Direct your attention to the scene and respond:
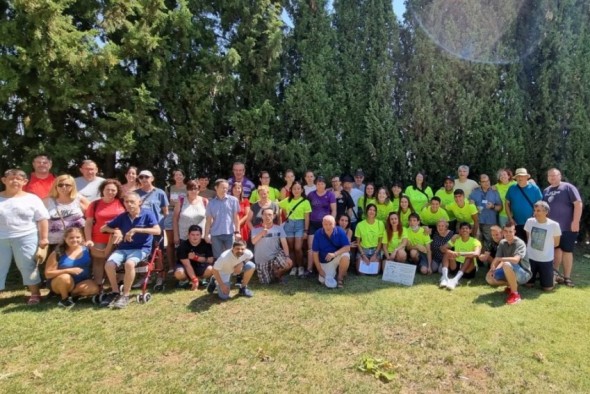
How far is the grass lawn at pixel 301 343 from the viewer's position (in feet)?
10.9

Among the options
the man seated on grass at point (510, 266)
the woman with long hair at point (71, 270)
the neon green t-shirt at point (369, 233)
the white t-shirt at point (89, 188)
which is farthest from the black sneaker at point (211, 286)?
the man seated on grass at point (510, 266)

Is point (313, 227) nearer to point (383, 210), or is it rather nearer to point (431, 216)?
point (383, 210)

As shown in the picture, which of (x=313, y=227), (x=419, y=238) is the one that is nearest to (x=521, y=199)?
(x=419, y=238)

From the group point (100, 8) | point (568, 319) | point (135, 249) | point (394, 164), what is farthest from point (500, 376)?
point (100, 8)

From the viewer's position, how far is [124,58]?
6719 millimetres

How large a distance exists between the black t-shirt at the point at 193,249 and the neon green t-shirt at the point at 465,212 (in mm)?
4188

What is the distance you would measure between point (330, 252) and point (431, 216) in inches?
85.4

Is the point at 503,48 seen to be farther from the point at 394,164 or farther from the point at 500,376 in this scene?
the point at 500,376

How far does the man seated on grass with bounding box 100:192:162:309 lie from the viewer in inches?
198

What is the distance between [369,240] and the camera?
21.7 feet

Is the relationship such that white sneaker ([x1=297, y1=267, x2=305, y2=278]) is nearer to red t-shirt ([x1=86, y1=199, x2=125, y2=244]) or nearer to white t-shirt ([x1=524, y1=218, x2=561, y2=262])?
red t-shirt ([x1=86, y1=199, x2=125, y2=244])

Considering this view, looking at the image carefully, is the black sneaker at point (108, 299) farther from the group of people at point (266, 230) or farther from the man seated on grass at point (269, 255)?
the man seated on grass at point (269, 255)

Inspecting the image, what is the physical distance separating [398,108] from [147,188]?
5.92 m

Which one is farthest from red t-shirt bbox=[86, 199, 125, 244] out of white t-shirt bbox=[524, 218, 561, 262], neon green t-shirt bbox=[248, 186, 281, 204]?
white t-shirt bbox=[524, 218, 561, 262]
